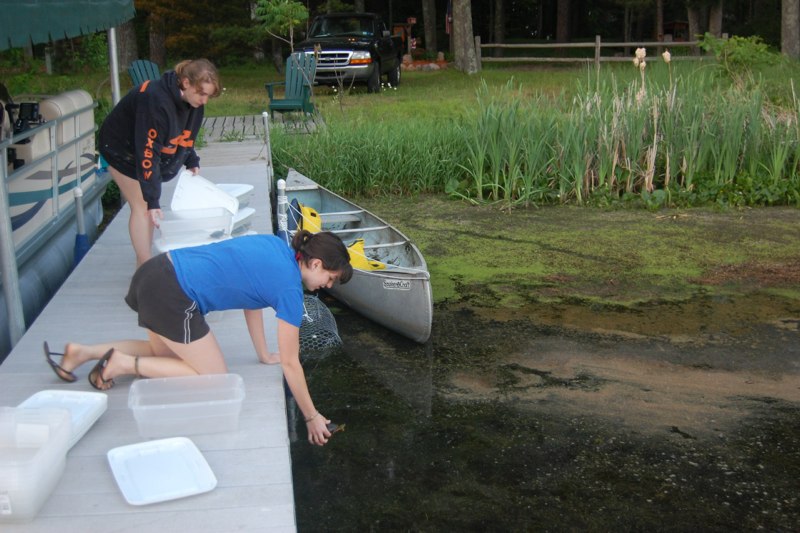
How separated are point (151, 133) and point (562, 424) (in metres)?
2.83

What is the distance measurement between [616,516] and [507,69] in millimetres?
20922

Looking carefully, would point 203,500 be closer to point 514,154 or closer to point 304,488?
point 304,488

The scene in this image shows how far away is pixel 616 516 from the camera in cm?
448

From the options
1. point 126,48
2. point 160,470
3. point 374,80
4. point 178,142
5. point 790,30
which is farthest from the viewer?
point 126,48

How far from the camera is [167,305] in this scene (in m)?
3.88

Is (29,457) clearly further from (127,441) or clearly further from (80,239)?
(80,239)

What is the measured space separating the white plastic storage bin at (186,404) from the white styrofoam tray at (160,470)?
13 centimetres

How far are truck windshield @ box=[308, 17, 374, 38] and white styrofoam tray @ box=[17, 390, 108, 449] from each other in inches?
660

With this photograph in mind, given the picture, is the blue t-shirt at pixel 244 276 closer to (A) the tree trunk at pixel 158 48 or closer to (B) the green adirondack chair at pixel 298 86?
(B) the green adirondack chair at pixel 298 86

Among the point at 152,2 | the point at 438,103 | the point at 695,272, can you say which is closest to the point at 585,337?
the point at 695,272

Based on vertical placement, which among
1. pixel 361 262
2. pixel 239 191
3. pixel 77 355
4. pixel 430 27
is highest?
pixel 430 27

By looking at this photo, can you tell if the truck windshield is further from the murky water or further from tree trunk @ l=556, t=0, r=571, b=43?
the murky water

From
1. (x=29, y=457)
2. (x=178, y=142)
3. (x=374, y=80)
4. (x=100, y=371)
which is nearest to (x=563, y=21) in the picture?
(x=374, y=80)

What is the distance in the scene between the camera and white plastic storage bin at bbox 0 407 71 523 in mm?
2902
